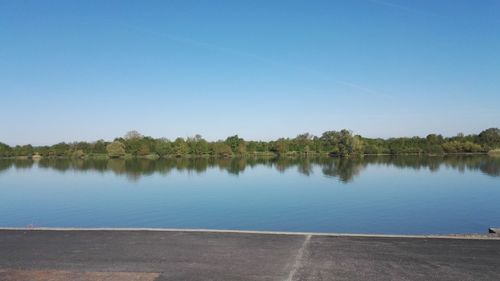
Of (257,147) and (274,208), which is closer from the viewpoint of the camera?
(274,208)

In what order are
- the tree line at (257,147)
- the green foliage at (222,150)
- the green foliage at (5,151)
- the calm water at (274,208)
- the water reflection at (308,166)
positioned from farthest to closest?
the green foliage at (5,151), the green foliage at (222,150), the tree line at (257,147), the water reflection at (308,166), the calm water at (274,208)

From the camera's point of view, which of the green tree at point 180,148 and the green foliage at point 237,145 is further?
the green foliage at point 237,145

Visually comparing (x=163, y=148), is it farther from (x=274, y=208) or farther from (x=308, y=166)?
(x=274, y=208)

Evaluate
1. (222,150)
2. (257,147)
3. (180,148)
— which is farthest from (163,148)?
(257,147)

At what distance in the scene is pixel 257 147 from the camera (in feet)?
500

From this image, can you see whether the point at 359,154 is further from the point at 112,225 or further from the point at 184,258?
the point at 184,258

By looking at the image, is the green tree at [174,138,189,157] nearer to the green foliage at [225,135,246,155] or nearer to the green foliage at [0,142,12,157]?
the green foliage at [225,135,246,155]

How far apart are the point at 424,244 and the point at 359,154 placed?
11176cm

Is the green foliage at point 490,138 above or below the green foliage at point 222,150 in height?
above

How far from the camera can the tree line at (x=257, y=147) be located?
13038 centimetres

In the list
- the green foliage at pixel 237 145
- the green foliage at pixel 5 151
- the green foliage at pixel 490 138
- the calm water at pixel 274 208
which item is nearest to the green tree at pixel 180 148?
the green foliage at pixel 237 145

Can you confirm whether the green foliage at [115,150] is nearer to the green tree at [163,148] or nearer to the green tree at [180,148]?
the green tree at [163,148]

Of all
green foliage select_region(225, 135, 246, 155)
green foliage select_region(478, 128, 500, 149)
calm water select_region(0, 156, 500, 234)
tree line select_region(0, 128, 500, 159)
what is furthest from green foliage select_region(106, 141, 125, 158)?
green foliage select_region(478, 128, 500, 149)

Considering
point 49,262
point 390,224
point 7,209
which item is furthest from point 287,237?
point 7,209
